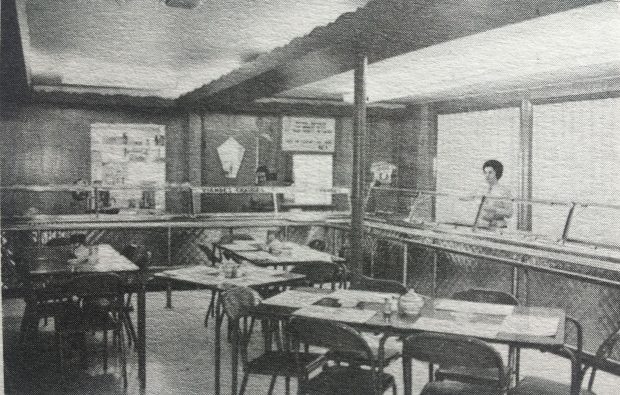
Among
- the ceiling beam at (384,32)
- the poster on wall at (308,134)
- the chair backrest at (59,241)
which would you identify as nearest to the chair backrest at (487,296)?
the ceiling beam at (384,32)

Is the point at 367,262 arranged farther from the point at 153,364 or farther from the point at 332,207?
the point at 332,207

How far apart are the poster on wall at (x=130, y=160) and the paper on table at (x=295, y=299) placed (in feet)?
19.8

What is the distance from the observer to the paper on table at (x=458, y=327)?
9.23 ft

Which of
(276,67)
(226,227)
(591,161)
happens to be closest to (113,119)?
(226,227)

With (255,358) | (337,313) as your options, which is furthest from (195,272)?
(337,313)

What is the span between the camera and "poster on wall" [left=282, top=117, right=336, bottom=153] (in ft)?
33.7

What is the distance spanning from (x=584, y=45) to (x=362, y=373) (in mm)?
3959

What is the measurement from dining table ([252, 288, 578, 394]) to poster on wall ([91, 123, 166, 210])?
6.29 m

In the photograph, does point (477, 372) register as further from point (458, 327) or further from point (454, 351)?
point (454, 351)

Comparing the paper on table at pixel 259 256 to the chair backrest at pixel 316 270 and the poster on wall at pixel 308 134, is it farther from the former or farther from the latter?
the poster on wall at pixel 308 134

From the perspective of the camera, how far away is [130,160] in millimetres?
9648

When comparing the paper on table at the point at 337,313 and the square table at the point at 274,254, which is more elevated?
the paper on table at the point at 337,313

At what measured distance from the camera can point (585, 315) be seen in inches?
175

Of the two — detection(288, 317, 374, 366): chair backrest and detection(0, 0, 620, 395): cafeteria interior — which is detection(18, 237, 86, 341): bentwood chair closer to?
detection(0, 0, 620, 395): cafeteria interior
